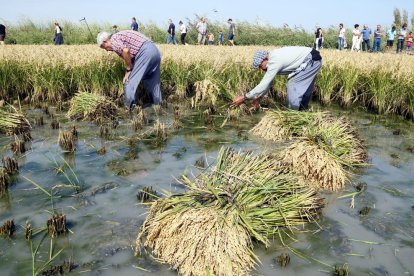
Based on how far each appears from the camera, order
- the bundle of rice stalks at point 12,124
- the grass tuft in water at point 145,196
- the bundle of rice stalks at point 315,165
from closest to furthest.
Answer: the grass tuft in water at point 145,196 → the bundle of rice stalks at point 315,165 → the bundle of rice stalks at point 12,124

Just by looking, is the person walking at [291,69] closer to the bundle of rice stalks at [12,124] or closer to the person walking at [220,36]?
the bundle of rice stalks at [12,124]

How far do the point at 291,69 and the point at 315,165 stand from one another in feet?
7.28

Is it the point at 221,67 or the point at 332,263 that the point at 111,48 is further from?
the point at 332,263

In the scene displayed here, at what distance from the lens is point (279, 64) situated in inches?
237

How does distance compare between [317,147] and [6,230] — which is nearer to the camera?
[6,230]

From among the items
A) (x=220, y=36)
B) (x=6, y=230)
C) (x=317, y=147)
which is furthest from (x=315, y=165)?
(x=220, y=36)

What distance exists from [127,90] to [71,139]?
2.13m

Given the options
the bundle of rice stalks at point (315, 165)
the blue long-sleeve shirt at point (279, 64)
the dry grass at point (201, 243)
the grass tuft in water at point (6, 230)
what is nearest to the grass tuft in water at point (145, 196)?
the dry grass at point (201, 243)

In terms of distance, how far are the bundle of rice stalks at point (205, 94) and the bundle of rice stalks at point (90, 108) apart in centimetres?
191

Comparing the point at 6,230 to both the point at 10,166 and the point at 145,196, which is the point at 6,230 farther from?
the point at 10,166

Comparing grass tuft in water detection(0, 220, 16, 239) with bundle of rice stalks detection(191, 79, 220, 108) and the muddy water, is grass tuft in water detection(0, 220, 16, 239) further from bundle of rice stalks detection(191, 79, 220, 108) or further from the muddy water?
bundle of rice stalks detection(191, 79, 220, 108)

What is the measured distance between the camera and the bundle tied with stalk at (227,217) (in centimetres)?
300

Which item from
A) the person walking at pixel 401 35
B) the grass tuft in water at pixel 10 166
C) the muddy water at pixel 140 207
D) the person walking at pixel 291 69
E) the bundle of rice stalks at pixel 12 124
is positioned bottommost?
the muddy water at pixel 140 207

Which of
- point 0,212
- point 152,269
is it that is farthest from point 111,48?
point 152,269
